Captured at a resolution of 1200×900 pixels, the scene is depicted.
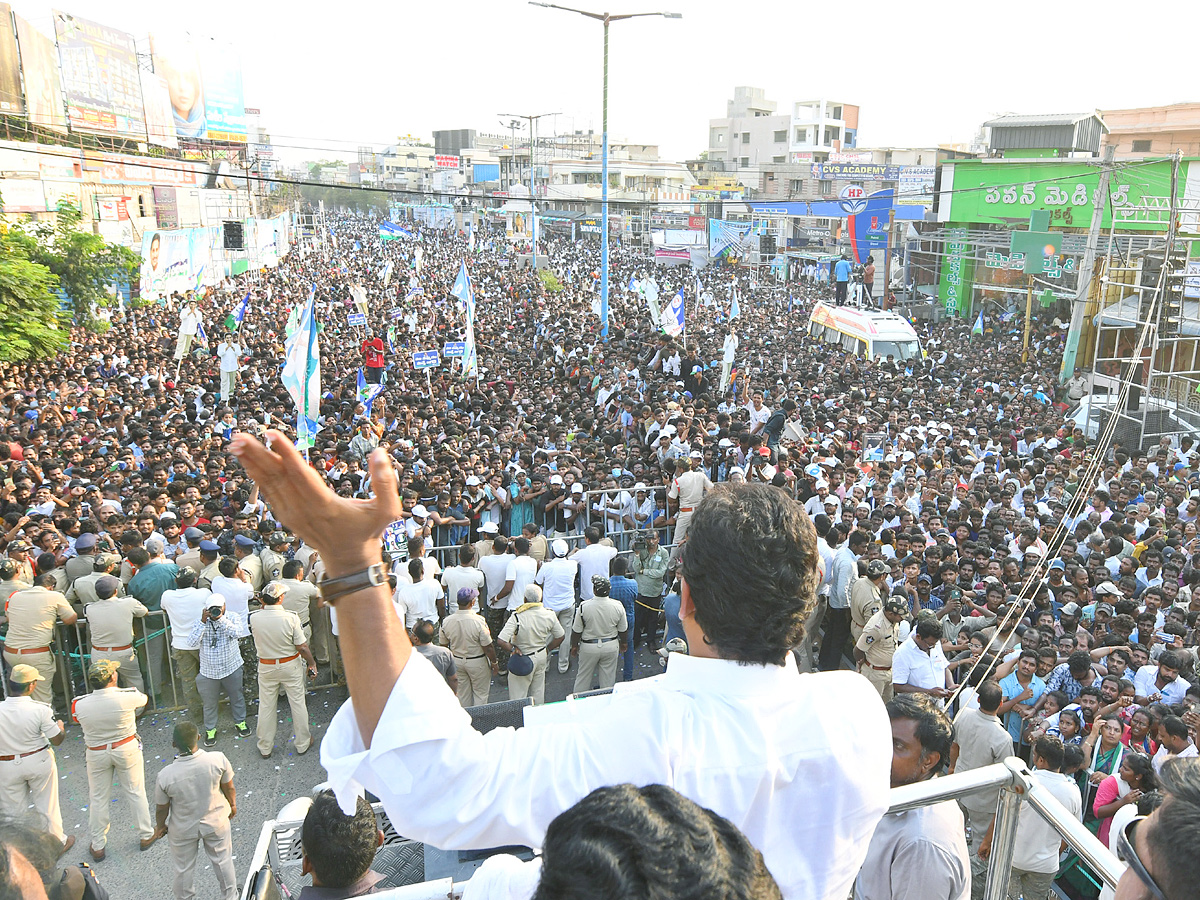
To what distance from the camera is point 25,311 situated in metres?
15.7

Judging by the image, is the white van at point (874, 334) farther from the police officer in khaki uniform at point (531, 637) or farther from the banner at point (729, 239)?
the banner at point (729, 239)

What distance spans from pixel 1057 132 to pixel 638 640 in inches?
1206

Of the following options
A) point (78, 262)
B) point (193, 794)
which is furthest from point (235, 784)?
point (78, 262)

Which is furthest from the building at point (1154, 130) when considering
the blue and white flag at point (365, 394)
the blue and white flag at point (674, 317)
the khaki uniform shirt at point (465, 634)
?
the khaki uniform shirt at point (465, 634)

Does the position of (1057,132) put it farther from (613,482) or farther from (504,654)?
(504,654)

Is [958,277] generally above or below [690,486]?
above

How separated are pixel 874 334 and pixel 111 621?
16.1 m

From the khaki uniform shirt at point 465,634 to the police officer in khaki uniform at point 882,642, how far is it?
2.89 m

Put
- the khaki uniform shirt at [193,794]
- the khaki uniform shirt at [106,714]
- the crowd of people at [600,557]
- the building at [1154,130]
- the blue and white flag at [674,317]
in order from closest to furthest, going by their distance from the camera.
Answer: the khaki uniform shirt at [193,794]
the crowd of people at [600,557]
the khaki uniform shirt at [106,714]
the blue and white flag at [674,317]
the building at [1154,130]

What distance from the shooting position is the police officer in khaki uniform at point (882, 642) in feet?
20.9

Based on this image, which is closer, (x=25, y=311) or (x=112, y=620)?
(x=112, y=620)

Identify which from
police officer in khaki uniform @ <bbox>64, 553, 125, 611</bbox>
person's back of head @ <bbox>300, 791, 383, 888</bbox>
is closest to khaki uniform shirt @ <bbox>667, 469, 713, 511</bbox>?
police officer in khaki uniform @ <bbox>64, 553, 125, 611</bbox>

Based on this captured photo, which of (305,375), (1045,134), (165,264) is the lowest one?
(305,375)

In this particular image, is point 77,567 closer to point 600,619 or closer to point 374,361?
point 600,619
